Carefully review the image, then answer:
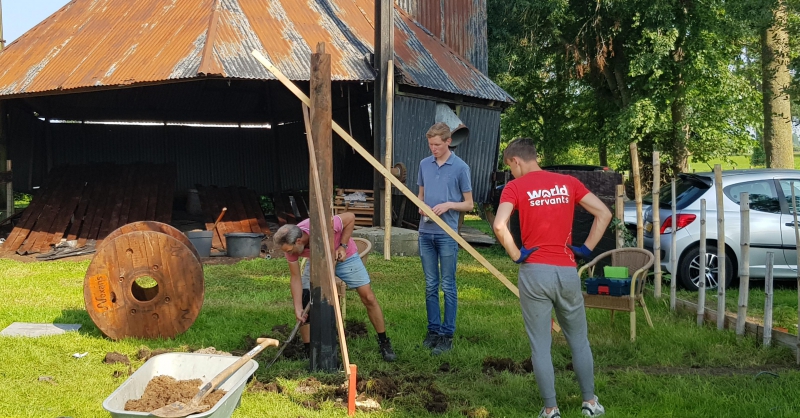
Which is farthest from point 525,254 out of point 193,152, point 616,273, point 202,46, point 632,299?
point 193,152

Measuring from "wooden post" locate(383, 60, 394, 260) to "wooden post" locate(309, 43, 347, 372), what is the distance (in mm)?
6603

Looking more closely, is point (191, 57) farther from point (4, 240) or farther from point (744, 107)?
point (744, 107)

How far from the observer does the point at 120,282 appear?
7117mm

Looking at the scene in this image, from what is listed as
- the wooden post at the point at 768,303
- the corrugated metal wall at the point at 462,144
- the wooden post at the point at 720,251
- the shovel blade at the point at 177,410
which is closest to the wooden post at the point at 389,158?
the corrugated metal wall at the point at 462,144

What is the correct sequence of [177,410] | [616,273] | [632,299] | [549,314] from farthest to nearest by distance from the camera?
[616,273]
[632,299]
[549,314]
[177,410]

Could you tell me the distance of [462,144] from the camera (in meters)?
16.7

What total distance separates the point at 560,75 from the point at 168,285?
→ 19.8 metres

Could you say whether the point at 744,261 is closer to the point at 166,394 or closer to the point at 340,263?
the point at 340,263

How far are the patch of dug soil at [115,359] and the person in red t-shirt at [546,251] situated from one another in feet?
11.5

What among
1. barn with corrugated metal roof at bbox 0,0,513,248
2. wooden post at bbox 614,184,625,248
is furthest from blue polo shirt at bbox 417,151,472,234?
barn with corrugated metal roof at bbox 0,0,513,248

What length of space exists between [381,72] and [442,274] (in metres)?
8.00

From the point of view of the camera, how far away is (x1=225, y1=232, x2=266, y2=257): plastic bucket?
1316cm

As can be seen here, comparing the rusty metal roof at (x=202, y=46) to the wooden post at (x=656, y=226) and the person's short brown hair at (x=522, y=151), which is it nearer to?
the wooden post at (x=656, y=226)

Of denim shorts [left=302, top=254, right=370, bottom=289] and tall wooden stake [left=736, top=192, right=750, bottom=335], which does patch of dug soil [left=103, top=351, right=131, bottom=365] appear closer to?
denim shorts [left=302, top=254, right=370, bottom=289]
